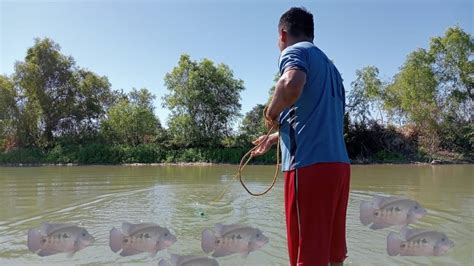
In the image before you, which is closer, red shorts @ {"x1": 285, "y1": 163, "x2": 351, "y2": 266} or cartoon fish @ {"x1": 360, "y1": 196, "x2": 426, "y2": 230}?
red shorts @ {"x1": 285, "y1": 163, "x2": 351, "y2": 266}

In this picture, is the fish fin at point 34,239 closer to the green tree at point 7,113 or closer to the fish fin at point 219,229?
the fish fin at point 219,229

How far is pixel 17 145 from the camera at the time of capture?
32875 millimetres

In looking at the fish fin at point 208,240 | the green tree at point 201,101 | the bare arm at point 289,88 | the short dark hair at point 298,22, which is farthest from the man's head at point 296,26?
the green tree at point 201,101

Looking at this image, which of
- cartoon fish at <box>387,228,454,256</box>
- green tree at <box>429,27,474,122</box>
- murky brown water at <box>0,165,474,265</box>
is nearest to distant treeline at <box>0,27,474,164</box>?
green tree at <box>429,27,474,122</box>

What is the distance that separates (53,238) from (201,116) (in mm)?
28748

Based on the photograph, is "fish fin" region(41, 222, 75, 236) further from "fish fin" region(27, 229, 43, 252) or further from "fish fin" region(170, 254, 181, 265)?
"fish fin" region(170, 254, 181, 265)

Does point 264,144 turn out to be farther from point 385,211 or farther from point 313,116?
point 385,211

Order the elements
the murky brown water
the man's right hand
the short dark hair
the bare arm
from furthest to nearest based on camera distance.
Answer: the murky brown water
the man's right hand
the short dark hair
the bare arm

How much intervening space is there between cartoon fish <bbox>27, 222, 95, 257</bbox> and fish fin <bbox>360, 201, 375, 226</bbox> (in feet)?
7.59

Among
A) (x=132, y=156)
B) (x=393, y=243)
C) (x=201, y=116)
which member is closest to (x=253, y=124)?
(x=201, y=116)

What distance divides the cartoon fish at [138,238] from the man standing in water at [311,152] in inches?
59.5

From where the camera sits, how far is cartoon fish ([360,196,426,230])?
3.21m

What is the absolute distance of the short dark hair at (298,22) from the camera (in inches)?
94.5

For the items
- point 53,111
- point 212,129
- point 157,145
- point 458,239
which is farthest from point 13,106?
point 458,239
